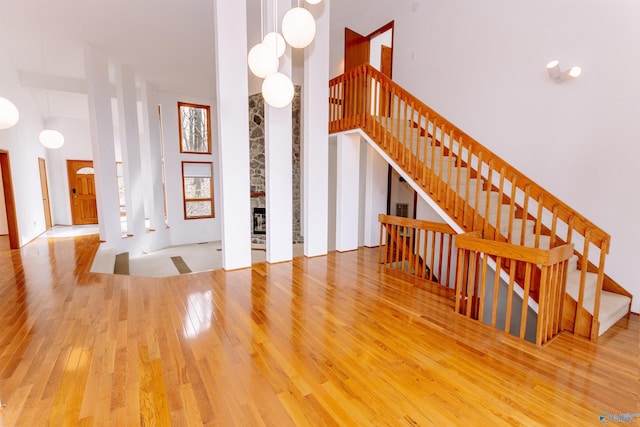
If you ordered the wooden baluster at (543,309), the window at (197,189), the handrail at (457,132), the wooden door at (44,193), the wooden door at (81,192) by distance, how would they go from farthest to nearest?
the wooden door at (81,192)
the window at (197,189)
the wooden door at (44,193)
the handrail at (457,132)
the wooden baluster at (543,309)

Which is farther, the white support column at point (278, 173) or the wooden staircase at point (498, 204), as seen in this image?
the white support column at point (278, 173)

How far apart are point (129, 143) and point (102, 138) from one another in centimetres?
102

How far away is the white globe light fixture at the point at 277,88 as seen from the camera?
279 centimetres

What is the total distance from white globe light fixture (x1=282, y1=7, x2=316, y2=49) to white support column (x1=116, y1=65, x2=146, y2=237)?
18.8 ft

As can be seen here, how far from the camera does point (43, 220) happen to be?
7.82 m

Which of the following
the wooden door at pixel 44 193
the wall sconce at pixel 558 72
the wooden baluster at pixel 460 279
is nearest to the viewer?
the wooden baluster at pixel 460 279

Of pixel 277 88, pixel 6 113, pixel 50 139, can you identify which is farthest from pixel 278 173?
pixel 50 139

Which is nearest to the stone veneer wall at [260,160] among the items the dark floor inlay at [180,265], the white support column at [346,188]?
the dark floor inlay at [180,265]

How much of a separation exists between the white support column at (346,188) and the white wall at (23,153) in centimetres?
613

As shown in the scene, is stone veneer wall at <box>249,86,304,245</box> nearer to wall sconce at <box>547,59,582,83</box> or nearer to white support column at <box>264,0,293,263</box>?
white support column at <box>264,0,293,263</box>

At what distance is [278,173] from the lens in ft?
15.5

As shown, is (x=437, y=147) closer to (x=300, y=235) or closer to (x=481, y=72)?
(x=481, y=72)

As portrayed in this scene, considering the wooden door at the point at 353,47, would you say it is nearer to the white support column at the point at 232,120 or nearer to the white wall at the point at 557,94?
the white wall at the point at 557,94

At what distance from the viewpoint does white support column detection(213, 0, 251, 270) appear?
13.5ft
